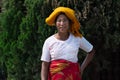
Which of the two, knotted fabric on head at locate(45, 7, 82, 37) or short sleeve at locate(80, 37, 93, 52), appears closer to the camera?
knotted fabric on head at locate(45, 7, 82, 37)

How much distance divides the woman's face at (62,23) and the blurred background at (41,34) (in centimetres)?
170

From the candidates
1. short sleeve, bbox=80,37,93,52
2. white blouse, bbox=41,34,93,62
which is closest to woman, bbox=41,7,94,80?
white blouse, bbox=41,34,93,62

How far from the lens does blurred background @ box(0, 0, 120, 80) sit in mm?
6094

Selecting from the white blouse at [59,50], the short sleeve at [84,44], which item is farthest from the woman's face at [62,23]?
the short sleeve at [84,44]

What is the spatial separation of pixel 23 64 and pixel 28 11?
917 millimetres

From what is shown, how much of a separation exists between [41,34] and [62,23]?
213 centimetres

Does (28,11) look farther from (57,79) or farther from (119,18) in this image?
(57,79)

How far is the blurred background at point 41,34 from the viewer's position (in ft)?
20.0

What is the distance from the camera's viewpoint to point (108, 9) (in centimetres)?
613

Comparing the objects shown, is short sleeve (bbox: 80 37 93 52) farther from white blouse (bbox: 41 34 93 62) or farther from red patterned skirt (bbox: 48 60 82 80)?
red patterned skirt (bbox: 48 60 82 80)

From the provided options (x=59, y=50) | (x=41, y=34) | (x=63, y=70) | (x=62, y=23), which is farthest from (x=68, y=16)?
(x=41, y=34)

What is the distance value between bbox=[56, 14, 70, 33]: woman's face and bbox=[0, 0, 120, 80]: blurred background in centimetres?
170

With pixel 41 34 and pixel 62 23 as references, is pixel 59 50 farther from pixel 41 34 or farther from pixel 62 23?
pixel 41 34

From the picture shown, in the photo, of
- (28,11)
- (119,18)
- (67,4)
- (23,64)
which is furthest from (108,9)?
(23,64)
